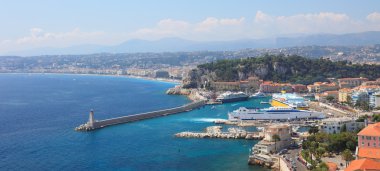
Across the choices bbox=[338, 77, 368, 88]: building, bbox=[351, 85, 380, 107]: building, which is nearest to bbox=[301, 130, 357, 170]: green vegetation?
bbox=[351, 85, 380, 107]: building

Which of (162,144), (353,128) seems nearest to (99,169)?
(162,144)

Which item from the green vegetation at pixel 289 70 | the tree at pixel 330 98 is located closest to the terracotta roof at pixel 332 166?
the tree at pixel 330 98

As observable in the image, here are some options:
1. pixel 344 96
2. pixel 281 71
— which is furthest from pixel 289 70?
pixel 344 96

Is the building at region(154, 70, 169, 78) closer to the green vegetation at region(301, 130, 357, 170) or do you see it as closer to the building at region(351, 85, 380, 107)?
the building at region(351, 85, 380, 107)

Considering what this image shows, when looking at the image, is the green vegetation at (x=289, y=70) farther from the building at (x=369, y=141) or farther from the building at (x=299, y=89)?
the building at (x=369, y=141)

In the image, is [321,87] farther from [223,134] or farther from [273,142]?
[273,142]

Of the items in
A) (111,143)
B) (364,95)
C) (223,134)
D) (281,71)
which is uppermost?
(281,71)
